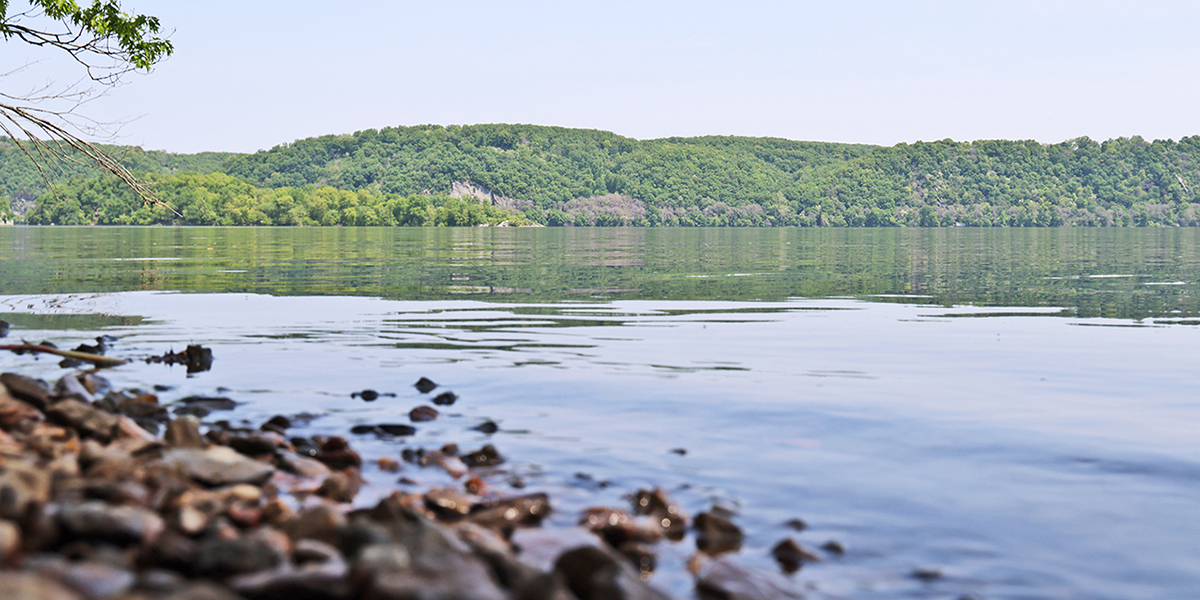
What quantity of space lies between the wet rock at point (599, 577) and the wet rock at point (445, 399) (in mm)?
8168

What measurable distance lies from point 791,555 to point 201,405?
31.3 ft

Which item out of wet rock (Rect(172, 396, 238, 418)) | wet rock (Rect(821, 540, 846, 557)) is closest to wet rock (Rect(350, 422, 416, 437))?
wet rock (Rect(172, 396, 238, 418))

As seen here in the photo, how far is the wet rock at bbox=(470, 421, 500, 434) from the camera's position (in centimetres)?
1281

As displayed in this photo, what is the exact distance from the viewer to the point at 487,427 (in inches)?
510

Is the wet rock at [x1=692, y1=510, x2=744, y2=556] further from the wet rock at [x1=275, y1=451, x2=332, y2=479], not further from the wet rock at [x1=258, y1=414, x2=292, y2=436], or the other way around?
the wet rock at [x1=258, y1=414, x2=292, y2=436]

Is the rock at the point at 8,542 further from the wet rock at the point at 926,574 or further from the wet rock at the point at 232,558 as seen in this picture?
the wet rock at the point at 926,574

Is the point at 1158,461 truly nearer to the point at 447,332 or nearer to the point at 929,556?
the point at 929,556

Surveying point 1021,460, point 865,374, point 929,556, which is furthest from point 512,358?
point 929,556

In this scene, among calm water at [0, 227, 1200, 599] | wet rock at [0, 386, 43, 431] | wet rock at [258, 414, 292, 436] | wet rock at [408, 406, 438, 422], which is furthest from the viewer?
wet rock at [408, 406, 438, 422]

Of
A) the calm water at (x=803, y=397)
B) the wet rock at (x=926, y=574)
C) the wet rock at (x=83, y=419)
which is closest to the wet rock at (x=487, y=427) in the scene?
the calm water at (x=803, y=397)

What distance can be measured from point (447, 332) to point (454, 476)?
13.9 metres

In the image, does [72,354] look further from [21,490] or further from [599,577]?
[599,577]

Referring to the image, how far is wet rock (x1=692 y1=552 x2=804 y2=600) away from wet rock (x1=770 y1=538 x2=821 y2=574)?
1.87ft

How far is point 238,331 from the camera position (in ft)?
79.0
